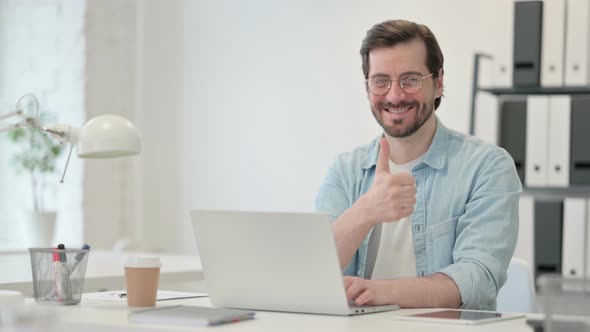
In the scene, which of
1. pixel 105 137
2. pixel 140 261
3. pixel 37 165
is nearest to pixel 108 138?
pixel 105 137

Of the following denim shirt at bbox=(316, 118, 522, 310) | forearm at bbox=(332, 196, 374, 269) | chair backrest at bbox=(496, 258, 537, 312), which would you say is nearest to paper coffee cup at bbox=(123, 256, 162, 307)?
forearm at bbox=(332, 196, 374, 269)

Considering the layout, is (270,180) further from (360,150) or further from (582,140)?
(360,150)

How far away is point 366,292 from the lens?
1.61 metres

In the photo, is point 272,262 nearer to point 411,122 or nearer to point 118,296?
point 118,296

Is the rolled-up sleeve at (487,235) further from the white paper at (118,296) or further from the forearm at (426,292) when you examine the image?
the white paper at (118,296)

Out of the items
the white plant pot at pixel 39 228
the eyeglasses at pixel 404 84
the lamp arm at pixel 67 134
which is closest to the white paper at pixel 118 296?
the lamp arm at pixel 67 134

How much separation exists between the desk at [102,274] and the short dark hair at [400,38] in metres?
0.80

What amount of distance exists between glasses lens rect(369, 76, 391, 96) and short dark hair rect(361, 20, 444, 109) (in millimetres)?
56

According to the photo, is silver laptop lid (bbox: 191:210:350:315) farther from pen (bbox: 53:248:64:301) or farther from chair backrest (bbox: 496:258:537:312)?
chair backrest (bbox: 496:258:537:312)

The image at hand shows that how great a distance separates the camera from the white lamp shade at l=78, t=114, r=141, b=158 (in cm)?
163

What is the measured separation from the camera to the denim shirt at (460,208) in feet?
5.87

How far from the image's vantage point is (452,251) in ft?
6.36

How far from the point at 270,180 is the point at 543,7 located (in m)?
1.61

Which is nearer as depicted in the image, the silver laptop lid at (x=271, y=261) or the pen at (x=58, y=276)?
the silver laptop lid at (x=271, y=261)
